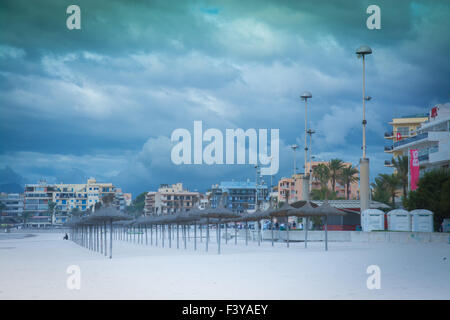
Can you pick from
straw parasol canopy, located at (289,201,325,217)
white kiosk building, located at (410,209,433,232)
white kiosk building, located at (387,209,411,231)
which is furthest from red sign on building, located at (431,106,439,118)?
straw parasol canopy, located at (289,201,325,217)

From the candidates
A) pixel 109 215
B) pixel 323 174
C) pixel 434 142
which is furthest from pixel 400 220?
pixel 323 174

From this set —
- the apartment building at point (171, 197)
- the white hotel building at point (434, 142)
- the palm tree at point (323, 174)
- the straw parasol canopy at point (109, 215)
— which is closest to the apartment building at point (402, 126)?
the palm tree at point (323, 174)

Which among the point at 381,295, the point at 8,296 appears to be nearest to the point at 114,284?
the point at 8,296

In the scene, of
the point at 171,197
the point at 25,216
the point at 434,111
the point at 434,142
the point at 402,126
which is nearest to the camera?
the point at 434,142

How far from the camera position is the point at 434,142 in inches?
2087

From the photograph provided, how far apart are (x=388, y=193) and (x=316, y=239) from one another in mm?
32567

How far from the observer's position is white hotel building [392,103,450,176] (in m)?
48.1

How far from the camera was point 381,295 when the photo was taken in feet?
32.8

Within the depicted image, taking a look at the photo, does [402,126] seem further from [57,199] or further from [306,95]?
[57,199]

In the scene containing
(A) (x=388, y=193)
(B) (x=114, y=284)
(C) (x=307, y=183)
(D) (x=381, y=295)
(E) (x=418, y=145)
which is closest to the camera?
(D) (x=381, y=295)

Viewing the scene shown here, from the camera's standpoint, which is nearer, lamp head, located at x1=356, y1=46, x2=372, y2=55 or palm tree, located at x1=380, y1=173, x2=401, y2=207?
lamp head, located at x1=356, y1=46, x2=372, y2=55

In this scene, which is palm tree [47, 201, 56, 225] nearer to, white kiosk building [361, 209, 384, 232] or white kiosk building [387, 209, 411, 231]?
white kiosk building [361, 209, 384, 232]

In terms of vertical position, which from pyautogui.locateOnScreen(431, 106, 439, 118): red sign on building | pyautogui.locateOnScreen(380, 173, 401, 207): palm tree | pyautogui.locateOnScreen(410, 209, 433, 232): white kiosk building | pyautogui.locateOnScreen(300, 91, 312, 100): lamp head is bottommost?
pyautogui.locateOnScreen(410, 209, 433, 232): white kiosk building
